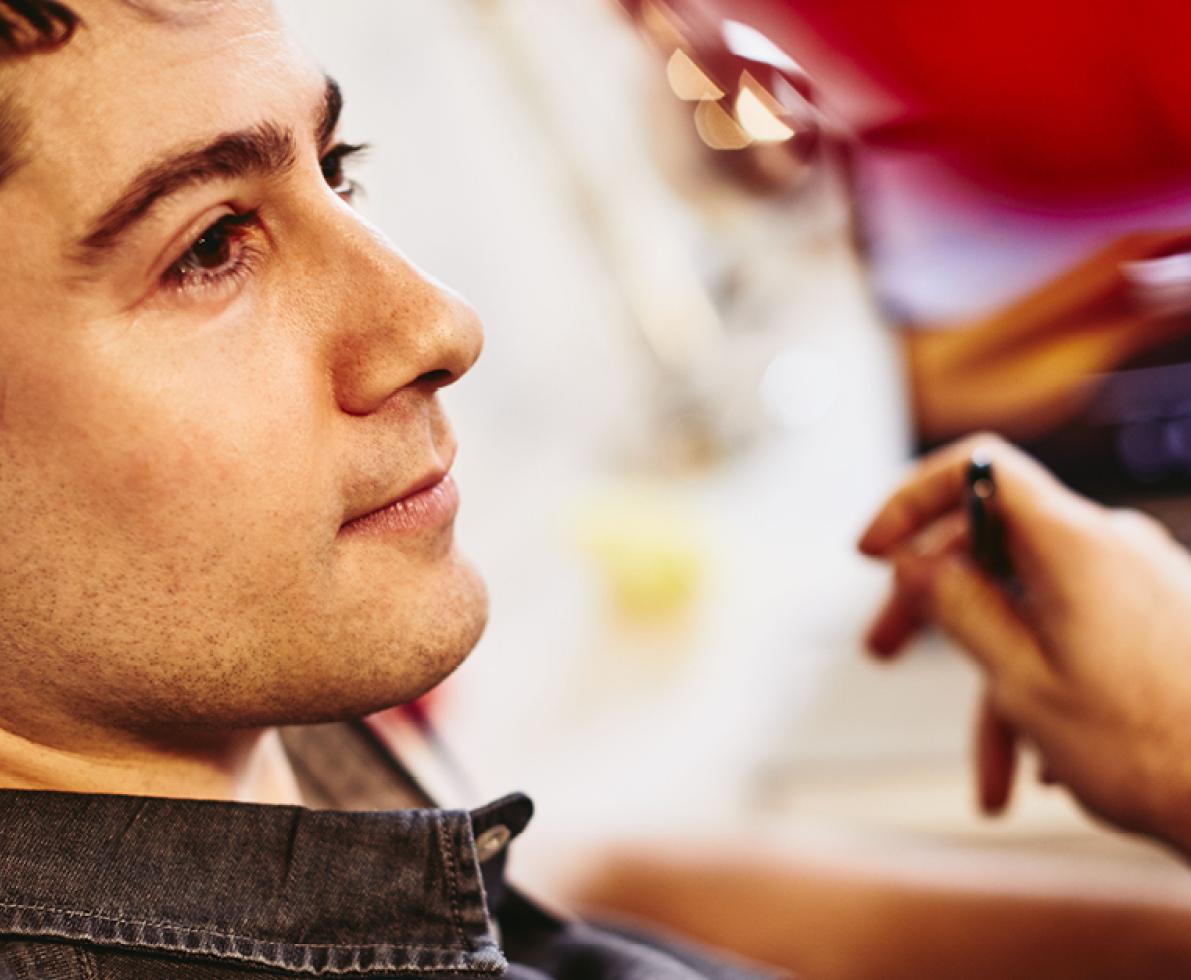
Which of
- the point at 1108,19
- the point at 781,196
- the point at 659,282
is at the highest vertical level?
the point at 1108,19

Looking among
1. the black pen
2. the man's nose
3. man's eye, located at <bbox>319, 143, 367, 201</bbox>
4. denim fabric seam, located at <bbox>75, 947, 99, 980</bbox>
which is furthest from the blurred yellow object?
denim fabric seam, located at <bbox>75, 947, 99, 980</bbox>

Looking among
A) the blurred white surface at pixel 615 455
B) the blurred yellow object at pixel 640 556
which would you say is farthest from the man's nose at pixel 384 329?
the blurred yellow object at pixel 640 556

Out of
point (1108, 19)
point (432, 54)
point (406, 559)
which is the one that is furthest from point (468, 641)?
point (432, 54)

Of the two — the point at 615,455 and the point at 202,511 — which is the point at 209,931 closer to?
the point at 202,511

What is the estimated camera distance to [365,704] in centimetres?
73

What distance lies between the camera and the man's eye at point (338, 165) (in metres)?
0.83

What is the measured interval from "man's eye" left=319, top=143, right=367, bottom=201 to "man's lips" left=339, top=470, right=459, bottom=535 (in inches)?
9.0

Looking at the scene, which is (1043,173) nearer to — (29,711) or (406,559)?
(406,559)

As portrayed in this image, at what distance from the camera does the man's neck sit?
719 mm

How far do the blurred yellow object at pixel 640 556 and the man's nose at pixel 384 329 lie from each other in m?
1.40

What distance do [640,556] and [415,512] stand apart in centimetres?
141

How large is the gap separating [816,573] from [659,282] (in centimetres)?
59

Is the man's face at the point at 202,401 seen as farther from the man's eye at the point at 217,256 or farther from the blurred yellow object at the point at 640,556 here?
the blurred yellow object at the point at 640,556

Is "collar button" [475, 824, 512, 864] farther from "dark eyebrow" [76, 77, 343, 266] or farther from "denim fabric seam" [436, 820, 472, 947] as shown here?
"dark eyebrow" [76, 77, 343, 266]
